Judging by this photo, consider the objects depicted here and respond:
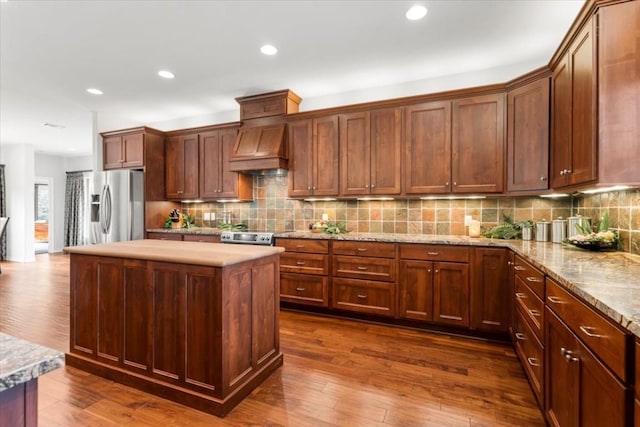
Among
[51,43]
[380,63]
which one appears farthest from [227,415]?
[51,43]

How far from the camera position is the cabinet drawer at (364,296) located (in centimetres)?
324

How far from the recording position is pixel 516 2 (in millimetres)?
2416

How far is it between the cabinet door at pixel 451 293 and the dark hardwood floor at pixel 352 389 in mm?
203

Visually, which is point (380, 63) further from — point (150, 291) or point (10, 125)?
point (10, 125)

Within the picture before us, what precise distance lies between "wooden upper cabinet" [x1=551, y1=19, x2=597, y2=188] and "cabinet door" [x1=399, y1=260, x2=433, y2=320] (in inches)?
52.0

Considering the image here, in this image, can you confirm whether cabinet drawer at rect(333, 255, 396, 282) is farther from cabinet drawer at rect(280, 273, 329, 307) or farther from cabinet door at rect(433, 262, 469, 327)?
cabinet door at rect(433, 262, 469, 327)

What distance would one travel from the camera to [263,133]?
4.21m

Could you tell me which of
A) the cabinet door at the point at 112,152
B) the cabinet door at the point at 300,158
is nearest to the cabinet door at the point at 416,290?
the cabinet door at the point at 300,158

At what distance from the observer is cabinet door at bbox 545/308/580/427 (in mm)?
1300

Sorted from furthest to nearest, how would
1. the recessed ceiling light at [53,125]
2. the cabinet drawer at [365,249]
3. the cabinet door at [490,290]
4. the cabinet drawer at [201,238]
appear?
the recessed ceiling light at [53,125], the cabinet drawer at [201,238], the cabinet drawer at [365,249], the cabinet door at [490,290]

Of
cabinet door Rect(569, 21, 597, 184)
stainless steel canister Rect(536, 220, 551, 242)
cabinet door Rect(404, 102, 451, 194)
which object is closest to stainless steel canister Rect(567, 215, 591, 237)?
stainless steel canister Rect(536, 220, 551, 242)

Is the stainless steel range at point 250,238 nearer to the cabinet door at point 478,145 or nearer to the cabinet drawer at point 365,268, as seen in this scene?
the cabinet drawer at point 365,268

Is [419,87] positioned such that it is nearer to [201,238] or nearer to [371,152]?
[371,152]

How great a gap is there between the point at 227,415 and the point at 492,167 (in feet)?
10.2
